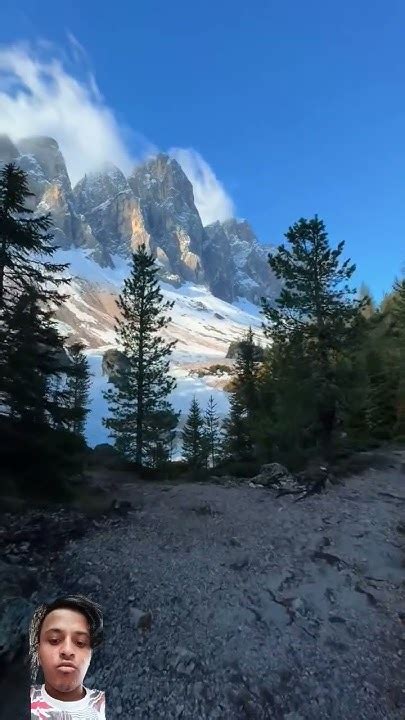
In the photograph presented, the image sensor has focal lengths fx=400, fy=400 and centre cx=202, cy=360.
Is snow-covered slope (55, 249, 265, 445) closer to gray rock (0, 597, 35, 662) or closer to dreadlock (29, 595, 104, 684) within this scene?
gray rock (0, 597, 35, 662)

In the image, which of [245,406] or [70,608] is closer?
[70,608]

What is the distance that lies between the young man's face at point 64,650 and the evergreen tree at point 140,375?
846 inches

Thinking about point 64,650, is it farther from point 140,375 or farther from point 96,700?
point 140,375

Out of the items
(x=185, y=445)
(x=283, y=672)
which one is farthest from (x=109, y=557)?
(x=185, y=445)

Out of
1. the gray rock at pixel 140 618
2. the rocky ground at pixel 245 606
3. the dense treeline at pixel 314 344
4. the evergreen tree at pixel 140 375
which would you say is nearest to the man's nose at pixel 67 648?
the rocky ground at pixel 245 606

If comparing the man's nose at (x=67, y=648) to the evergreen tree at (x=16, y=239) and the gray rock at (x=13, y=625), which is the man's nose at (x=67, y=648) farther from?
the evergreen tree at (x=16, y=239)

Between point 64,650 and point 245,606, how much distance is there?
7.14m

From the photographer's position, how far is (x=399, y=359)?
27375 mm

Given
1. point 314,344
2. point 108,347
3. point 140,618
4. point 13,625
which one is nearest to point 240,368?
point 314,344

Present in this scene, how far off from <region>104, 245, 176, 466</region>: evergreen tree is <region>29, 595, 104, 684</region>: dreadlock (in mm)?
21432

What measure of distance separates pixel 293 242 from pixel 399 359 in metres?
12.6

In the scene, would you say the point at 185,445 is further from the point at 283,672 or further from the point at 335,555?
the point at 283,672

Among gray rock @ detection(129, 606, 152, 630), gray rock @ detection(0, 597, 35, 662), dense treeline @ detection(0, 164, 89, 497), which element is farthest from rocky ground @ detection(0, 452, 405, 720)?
dense treeline @ detection(0, 164, 89, 497)

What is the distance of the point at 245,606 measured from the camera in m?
8.05
